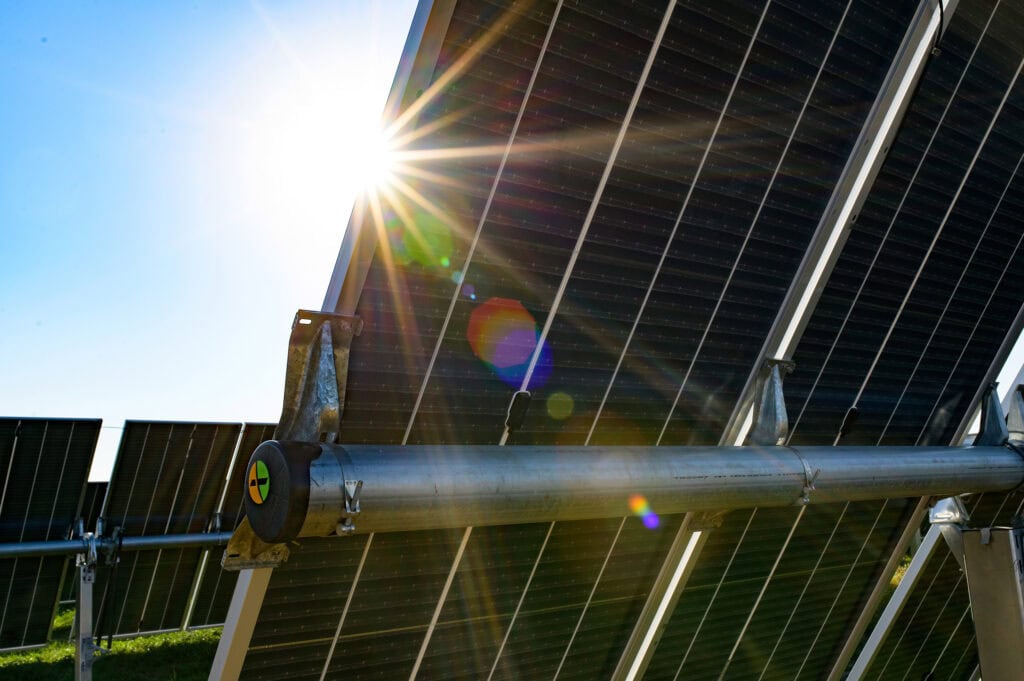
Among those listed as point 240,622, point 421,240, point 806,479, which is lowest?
point 240,622

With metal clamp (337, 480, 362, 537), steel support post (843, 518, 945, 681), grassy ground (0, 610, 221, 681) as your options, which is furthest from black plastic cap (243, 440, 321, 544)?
grassy ground (0, 610, 221, 681)

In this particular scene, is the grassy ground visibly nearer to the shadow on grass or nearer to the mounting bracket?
the shadow on grass

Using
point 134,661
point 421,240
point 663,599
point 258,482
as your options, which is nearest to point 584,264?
point 421,240

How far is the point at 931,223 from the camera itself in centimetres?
839

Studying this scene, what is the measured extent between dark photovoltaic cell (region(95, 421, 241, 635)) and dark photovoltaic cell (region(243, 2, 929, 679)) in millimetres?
6005

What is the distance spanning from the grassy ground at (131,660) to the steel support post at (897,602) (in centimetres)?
1106

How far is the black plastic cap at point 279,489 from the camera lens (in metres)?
4.54

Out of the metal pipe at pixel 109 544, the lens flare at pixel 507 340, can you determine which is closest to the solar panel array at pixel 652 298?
the lens flare at pixel 507 340

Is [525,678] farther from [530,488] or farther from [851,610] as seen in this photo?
[851,610]

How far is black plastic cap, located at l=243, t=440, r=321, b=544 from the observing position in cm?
454

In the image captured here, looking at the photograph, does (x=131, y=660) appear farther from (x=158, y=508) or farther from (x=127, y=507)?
(x=127, y=507)

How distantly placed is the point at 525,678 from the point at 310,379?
13.9ft

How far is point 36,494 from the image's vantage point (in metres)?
11.2

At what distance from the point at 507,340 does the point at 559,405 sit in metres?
0.84
